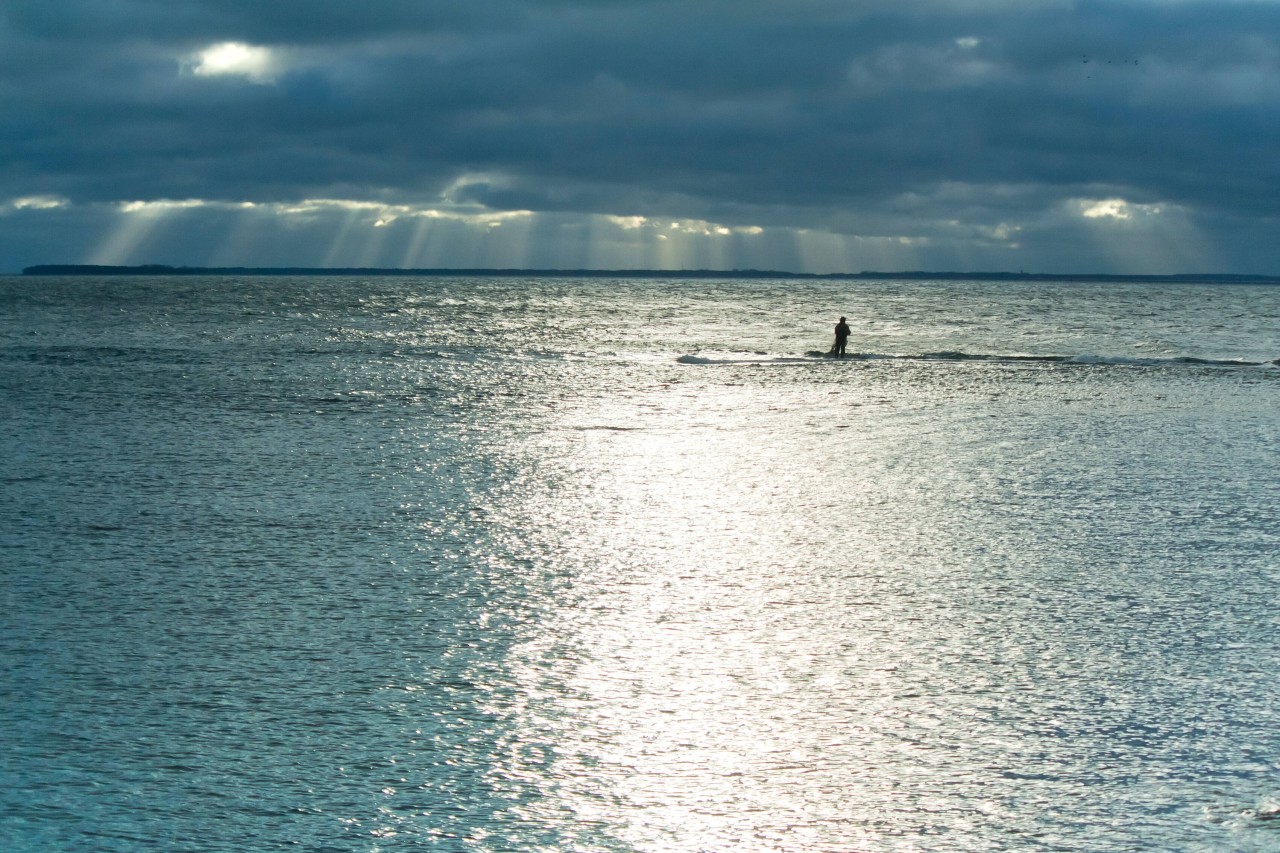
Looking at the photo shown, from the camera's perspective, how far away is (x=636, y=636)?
11211 millimetres

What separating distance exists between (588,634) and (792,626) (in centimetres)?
191

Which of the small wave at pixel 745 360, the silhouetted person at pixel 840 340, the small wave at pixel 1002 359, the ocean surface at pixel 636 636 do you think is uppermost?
the silhouetted person at pixel 840 340

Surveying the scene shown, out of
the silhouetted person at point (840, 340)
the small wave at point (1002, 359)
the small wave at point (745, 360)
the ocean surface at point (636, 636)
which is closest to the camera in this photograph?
the ocean surface at point (636, 636)

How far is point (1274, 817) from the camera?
754 cm

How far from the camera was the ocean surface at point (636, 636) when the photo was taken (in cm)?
774

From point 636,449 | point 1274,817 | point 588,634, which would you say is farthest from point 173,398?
point 1274,817

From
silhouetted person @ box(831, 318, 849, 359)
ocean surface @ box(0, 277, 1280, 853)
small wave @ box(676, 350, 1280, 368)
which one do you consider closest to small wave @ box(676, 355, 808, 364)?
small wave @ box(676, 350, 1280, 368)

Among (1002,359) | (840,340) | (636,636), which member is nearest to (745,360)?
(840,340)

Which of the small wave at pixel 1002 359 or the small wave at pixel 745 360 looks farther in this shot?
the small wave at pixel 745 360

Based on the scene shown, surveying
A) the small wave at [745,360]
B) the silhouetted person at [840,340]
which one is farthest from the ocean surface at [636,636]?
the silhouetted person at [840,340]

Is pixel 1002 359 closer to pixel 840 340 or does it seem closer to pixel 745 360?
pixel 840 340

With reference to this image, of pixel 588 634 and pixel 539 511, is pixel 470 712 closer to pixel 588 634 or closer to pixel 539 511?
pixel 588 634

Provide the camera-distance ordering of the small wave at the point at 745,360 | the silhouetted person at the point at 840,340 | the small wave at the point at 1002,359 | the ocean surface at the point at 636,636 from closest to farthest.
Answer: the ocean surface at the point at 636,636 → the small wave at the point at 1002,359 → the small wave at the point at 745,360 → the silhouetted person at the point at 840,340

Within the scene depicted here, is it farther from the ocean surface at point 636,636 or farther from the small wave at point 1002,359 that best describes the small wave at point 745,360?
the ocean surface at point 636,636
